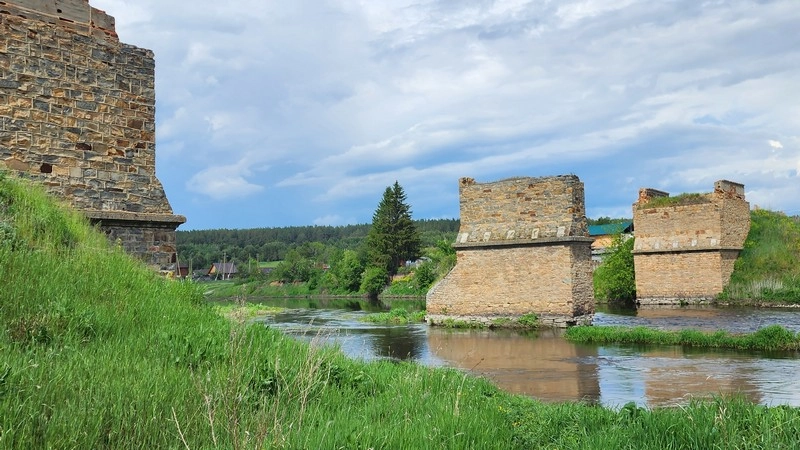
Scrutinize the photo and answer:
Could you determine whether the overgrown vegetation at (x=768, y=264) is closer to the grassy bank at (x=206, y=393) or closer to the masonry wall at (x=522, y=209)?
the masonry wall at (x=522, y=209)

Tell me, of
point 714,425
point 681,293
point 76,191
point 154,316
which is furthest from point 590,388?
point 681,293

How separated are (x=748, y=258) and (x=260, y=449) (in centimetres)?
3136

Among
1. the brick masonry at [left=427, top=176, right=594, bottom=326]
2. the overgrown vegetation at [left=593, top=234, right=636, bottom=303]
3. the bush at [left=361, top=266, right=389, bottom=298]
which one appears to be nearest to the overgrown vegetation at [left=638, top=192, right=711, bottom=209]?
the overgrown vegetation at [left=593, top=234, right=636, bottom=303]

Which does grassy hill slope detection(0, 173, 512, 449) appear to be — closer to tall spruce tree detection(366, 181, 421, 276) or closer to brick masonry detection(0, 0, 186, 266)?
brick masonry detection(0, 0, 186, 266)

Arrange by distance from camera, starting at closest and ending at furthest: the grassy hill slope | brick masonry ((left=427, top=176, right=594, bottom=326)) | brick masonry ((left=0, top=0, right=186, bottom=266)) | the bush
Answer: the grassy hill slope
brick masonry ((left=0, top=0, right=186, bottom=266))
brick masonry ((left=427, top=176, right=594, bottom=326))
the bush

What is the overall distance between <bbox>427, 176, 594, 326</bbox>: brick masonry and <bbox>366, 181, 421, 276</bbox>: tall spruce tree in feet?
143

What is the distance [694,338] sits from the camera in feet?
50.0

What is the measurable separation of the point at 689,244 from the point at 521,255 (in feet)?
43.5

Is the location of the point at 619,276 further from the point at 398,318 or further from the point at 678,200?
the point at 398,318

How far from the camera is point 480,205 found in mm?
21250

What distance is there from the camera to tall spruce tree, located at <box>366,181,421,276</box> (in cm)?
6600

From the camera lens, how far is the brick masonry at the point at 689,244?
93.8 feet

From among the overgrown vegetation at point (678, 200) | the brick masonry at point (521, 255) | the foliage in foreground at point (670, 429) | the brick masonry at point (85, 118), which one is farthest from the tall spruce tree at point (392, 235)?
the foliage in foreground at point (670, 429)

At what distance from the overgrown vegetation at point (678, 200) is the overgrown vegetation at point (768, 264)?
360 centimetres
